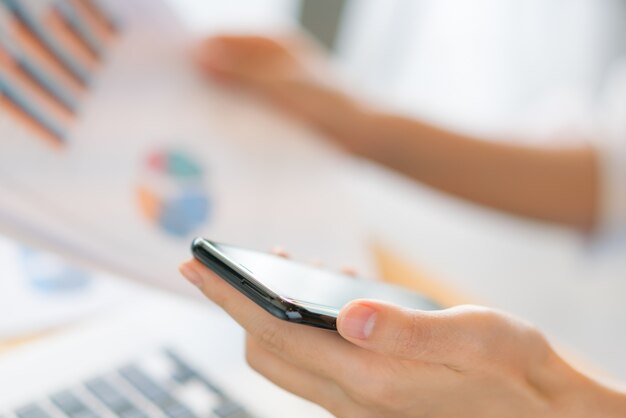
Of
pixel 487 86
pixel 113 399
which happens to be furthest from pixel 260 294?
pixel 487 86

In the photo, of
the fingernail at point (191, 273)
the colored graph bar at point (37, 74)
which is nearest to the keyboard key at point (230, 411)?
the fingernail at point (191, 273)

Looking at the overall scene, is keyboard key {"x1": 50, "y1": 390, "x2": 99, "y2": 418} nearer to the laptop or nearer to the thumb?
the laptop

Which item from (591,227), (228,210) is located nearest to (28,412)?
(228,210)

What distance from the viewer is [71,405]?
30 centimetres

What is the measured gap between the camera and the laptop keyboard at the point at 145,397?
0.30 meters

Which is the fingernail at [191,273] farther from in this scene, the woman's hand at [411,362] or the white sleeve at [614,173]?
the white sleeve at [614,173]

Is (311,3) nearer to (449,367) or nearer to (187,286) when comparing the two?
(187,286)

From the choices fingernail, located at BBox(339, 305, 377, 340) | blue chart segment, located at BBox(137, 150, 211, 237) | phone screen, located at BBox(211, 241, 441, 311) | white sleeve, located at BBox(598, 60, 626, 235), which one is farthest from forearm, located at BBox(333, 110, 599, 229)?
fingernail, located at BBox(339, 305, 377, 340)

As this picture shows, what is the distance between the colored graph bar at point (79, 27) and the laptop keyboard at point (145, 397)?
23 centimetres

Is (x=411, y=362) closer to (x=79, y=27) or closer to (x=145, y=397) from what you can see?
(x=145, y=397)

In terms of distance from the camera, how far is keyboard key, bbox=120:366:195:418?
1.01 ft

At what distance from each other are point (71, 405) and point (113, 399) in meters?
0.02

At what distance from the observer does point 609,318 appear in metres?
1.01

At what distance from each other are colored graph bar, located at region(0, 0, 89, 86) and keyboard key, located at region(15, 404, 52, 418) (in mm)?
216
